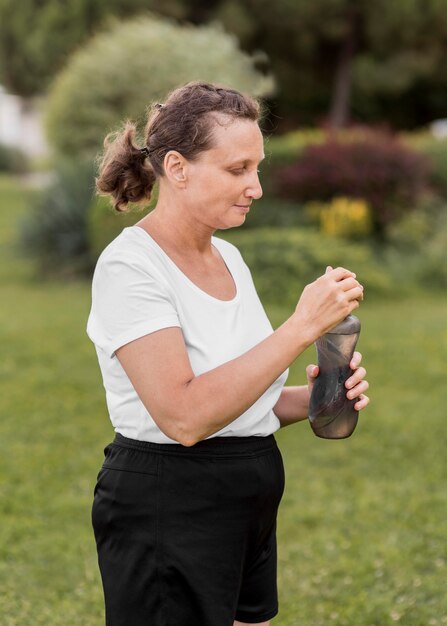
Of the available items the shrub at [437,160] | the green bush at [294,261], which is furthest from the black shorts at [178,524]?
the shrub at [437,160]

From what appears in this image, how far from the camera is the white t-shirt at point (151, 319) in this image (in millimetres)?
2109

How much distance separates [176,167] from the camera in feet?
7.34

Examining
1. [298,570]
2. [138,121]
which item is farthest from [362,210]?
[138,121]

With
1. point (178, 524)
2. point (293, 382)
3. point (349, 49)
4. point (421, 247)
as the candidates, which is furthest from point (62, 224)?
point (349, 49)

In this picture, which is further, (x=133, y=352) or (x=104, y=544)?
(x=104, y=544)

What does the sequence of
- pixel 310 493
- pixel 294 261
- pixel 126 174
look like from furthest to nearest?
pixel 294 261 < pixel 310 493 < pixel 126 174

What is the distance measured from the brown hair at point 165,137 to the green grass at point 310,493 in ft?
7.78

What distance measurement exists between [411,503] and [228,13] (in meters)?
23.1

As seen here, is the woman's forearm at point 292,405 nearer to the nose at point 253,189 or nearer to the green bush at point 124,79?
the nose at point 253,189

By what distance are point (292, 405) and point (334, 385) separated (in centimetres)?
27

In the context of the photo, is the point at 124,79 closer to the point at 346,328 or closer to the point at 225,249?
the point at 225,249

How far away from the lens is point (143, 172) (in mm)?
2482

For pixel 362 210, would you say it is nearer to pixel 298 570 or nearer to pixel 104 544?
pixel 298 570

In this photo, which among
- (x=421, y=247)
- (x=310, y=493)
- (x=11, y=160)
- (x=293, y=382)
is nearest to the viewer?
(x=310, y=493)
